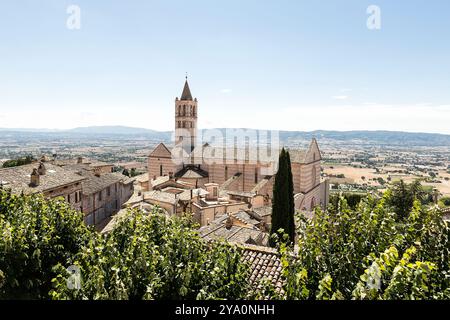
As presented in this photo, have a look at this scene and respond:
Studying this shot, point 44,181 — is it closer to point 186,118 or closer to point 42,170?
point 42,170

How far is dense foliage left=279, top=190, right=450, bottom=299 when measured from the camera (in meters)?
5.48

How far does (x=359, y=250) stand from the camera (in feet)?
21.0

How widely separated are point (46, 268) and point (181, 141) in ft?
151

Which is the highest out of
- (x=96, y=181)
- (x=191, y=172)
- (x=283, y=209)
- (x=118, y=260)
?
(x=118, y=260)

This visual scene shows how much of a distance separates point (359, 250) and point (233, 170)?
128 ft

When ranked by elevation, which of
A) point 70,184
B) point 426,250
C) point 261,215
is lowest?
point 261,215

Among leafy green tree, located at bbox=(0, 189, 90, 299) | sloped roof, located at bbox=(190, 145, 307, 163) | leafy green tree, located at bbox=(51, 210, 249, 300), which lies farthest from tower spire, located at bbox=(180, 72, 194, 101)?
leafy green tree, located at bbox=(51, 210, 249, 300)

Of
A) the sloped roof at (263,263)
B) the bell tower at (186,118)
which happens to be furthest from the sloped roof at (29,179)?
the bell tower at (186,118)

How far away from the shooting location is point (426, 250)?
21.7 ft

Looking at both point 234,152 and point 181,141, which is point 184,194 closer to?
point 234,152

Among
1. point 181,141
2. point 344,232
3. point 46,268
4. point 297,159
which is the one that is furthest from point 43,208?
point 181,141

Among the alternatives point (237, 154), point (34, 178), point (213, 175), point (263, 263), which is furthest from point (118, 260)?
point (213, 175)

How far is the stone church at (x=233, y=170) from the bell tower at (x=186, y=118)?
2.50ft

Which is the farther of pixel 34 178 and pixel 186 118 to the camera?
pixel 186 118
